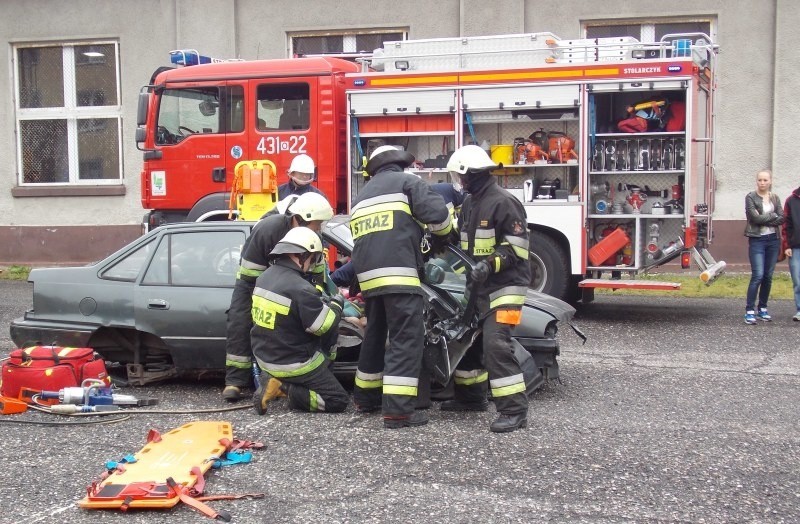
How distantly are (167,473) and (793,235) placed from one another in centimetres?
765

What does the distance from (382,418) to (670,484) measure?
1982 millimetres

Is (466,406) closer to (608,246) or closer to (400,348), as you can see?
(400,348)

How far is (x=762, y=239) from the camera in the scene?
398 inches

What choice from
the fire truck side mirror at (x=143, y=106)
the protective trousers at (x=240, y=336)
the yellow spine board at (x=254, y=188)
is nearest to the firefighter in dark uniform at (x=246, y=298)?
the protective trousers at (x=240, y=336)

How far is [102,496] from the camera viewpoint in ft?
14.7

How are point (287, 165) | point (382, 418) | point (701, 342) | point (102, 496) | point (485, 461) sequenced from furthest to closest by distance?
point (287, 165)
point (701, 342)
point (382, 418)
point (485, 461)
point (102, 496)

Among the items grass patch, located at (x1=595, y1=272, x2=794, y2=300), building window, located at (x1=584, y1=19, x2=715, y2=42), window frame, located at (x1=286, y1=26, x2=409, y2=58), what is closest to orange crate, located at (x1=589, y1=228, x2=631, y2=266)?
grass patch, located at (x1=595, y1=272, x2=794, y2=300)

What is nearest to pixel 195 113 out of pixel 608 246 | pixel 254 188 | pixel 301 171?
pixel 254 188

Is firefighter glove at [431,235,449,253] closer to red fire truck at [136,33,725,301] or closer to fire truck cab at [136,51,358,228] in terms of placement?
red fire truck at [136,33,725,301]

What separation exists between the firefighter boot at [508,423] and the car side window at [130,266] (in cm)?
295

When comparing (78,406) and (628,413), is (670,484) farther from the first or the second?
(78,406)

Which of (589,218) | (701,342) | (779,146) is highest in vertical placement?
(779,146)

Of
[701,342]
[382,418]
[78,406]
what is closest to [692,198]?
[701,342]

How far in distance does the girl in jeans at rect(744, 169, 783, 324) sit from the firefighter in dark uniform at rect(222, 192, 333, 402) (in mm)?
5401
